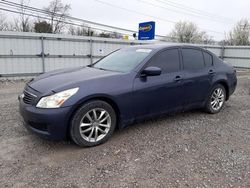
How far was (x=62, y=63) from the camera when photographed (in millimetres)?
10531

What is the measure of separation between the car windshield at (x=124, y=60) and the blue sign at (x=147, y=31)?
1296cm

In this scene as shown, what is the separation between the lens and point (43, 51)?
9797mm

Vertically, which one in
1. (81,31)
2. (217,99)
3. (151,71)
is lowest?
(217,99)

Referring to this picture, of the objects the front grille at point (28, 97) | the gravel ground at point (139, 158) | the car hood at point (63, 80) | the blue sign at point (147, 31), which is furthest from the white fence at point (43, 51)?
the front grille at point (28, 97)

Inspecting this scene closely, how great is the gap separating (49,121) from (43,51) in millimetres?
7894

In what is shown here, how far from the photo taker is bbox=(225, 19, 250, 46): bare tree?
135 ft

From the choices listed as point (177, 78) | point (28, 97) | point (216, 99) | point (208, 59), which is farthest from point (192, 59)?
point (28, 97)

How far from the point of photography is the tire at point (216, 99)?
15.4 feet

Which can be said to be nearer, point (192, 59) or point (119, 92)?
point (119, 92)

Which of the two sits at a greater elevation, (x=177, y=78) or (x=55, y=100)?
(x=177, y=78)

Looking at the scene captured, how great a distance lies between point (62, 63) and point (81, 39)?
158 centimetres

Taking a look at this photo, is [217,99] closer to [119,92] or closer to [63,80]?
[119,92]

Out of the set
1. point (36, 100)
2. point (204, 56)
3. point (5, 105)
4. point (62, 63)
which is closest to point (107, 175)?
point (36, 100)

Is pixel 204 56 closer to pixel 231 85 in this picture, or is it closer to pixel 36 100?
pixel 231 85
